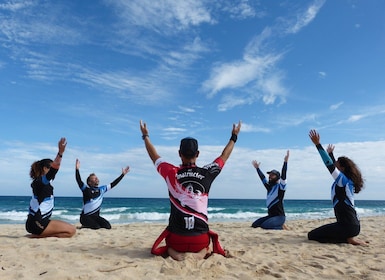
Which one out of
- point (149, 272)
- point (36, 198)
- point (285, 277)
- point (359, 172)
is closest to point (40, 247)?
point (36, 198)

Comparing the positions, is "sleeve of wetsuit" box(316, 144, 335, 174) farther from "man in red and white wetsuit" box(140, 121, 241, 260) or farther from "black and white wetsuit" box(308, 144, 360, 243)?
"man in red and white wetsuit" box(140, 121, 241, 260)

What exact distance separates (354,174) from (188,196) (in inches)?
148

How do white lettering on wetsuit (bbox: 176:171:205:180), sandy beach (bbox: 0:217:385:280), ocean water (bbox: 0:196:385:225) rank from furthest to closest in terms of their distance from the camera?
ocean water (bbox: 0:196:385:225) → white lettering on wetsuit (bbox: 176:171:205:180) → sandy beach (bbox: 0:217:385:280)

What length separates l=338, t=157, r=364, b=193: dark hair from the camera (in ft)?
21.0

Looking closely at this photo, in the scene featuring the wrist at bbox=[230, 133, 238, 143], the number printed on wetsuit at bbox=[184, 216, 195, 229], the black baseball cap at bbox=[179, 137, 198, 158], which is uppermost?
the wrist at bbox=[230, 133, 238, 143]

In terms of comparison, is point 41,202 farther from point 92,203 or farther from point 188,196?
point 188,196

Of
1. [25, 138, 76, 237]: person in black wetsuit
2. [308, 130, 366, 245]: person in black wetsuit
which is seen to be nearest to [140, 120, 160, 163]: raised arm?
[25, 138, 76, 237]: person in black wetsuit

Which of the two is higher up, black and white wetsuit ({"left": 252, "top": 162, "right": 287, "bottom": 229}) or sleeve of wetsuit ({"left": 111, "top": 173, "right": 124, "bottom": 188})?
sleeve of wetsuit ({"left": 111, "top": 173, "right": 124, "bottom": 188})

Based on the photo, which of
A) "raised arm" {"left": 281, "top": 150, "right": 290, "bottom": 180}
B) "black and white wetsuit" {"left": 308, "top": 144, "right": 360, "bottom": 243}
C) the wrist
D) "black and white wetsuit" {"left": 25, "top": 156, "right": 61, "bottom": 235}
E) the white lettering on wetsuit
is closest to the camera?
the white lettering on wetsuit

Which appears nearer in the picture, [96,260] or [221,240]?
[96,260]

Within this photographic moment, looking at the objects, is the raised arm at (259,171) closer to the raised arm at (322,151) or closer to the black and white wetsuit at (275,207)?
A: the black and white wetsuit at (275,207)

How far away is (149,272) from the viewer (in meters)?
4.21

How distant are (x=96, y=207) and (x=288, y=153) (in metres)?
6.10

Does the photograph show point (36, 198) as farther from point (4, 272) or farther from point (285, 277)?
point (285, 277)
